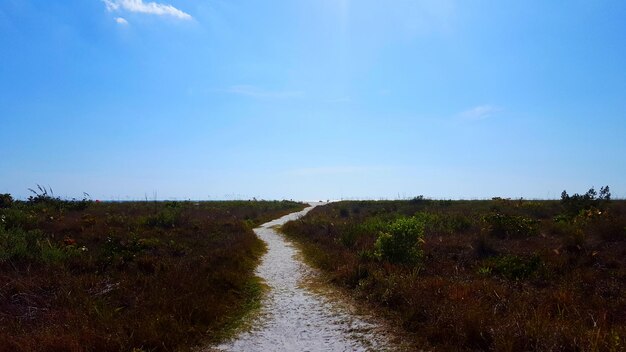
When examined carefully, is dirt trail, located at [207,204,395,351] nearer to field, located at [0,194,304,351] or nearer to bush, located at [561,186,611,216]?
field, located at [0,194,304,351]

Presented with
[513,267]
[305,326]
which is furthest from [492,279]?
[305,326]

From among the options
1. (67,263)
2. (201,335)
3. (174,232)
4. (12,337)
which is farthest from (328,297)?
(174,232)

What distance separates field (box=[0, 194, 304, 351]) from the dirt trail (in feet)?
1.85

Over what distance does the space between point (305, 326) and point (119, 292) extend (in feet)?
14.9

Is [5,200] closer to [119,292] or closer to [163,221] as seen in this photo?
[163,221]

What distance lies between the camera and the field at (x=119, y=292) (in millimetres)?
5961

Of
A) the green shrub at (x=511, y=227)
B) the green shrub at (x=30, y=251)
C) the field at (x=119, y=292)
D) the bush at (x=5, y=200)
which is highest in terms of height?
the bush at (x=5, y=200)

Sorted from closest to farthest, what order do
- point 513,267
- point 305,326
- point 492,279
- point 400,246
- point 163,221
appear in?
point 305,326
point 492,279
point 513,267
point 400,246
point 163,221

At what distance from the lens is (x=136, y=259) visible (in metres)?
11.9

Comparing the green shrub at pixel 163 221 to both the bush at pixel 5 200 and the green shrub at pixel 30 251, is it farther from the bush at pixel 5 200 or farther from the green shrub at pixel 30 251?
the bush at pixel 5 200

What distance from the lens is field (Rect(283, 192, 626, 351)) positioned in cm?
554

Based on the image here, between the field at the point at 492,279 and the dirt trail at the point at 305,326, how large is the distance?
69cm

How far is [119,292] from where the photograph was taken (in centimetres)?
845

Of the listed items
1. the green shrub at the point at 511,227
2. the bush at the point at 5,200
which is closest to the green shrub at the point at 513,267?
the green shrub at the point at 511,227
